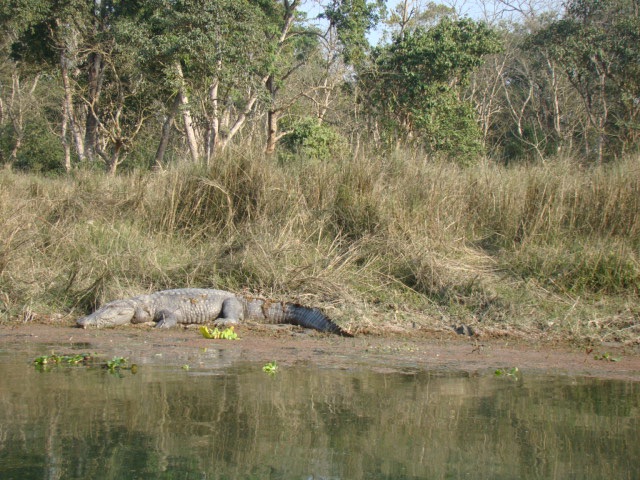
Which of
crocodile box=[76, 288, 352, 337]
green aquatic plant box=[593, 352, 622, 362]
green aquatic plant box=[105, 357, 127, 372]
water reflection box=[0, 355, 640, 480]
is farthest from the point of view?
crocodile box=[76, 288, 352, 337]

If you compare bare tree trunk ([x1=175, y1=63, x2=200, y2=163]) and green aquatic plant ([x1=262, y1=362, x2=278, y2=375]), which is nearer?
green aquatic plant ([x1=262, y1=362, x2=278, y2=375])

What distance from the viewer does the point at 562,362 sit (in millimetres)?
6090

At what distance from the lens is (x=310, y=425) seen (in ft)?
13.2

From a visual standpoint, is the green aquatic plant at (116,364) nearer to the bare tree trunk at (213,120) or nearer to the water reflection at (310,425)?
the water reflection at (310,425)

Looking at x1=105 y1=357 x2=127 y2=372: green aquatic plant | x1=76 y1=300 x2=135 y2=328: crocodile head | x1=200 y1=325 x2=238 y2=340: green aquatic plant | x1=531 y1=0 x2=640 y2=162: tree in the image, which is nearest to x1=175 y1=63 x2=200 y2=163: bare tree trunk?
x1=76 y1=300 x2=135 y2=328: crocodile head

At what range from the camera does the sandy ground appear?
5773 millimetres

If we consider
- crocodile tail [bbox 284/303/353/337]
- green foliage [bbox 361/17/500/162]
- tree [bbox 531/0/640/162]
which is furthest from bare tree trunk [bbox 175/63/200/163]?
tree [bbox 531/0/640/162]

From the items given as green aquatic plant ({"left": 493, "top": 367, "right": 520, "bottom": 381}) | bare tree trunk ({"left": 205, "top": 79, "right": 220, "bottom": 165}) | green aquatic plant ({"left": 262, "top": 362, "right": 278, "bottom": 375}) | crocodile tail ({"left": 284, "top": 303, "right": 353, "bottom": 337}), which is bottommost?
crocodile tail ({"left": 284, "top": 303, "right": 353, "bottom": 337})

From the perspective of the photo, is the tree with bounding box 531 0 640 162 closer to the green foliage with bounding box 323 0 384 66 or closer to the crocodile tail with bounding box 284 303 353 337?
the green foliage with bounding box 323 0 384 66

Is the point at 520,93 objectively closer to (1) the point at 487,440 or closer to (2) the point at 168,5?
(2) the point at 168,5

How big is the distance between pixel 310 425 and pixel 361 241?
5090 millimetres

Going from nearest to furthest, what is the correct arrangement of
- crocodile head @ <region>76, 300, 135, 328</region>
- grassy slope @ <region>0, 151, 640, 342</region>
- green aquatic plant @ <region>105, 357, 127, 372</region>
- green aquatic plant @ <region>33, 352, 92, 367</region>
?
green aquatic plant @ <region>105, 357, 127, 372</region>, green aquatic plant @ <region>33, 352, 92, 367</region>, crocodile head @ <region>76, 300, 135, 328</region>, grassy slope @ <region>0, 151, 640, 342</region>

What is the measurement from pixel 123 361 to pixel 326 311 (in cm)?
Answer: 274

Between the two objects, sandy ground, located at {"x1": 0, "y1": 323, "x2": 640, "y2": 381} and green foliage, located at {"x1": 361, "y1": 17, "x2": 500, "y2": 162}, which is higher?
green foliage, located at {"x1": 361, "y1": 17, "x2": 500, "y2": 162}
